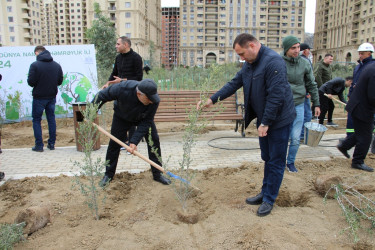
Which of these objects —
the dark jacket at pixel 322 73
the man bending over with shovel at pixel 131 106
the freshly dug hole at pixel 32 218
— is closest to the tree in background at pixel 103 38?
the dark jacket at pixel 322 73

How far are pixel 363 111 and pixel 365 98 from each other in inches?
7.4

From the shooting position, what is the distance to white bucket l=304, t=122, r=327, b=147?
4.75 meters

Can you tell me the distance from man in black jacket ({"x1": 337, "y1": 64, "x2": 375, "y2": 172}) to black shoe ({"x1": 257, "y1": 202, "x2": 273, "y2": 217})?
2236 millimetres

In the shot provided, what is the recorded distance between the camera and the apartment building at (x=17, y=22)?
2726 inches

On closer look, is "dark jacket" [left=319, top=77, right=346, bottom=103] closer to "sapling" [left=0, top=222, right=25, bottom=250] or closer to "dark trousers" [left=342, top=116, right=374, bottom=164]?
"dark trousers" [left=342, top=116, right=374, bottom=164]

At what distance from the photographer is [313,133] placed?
15.7ft

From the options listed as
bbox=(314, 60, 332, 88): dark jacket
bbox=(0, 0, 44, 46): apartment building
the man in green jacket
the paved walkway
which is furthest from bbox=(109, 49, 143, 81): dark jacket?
bbox=(0, 0, 44, 46): apartment building

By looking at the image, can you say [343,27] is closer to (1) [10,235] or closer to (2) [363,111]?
(2) [363,111]

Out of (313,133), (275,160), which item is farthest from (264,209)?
(313,133)

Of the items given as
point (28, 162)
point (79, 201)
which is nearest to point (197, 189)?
point (79, 201)

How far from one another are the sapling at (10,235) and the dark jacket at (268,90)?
2.38 m

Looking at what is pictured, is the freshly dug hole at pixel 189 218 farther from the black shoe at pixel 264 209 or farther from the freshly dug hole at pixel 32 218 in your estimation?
the freshly dug hole at pixel 32 218

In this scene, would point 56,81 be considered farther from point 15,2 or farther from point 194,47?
point 194,47

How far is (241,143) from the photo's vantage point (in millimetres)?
6305
